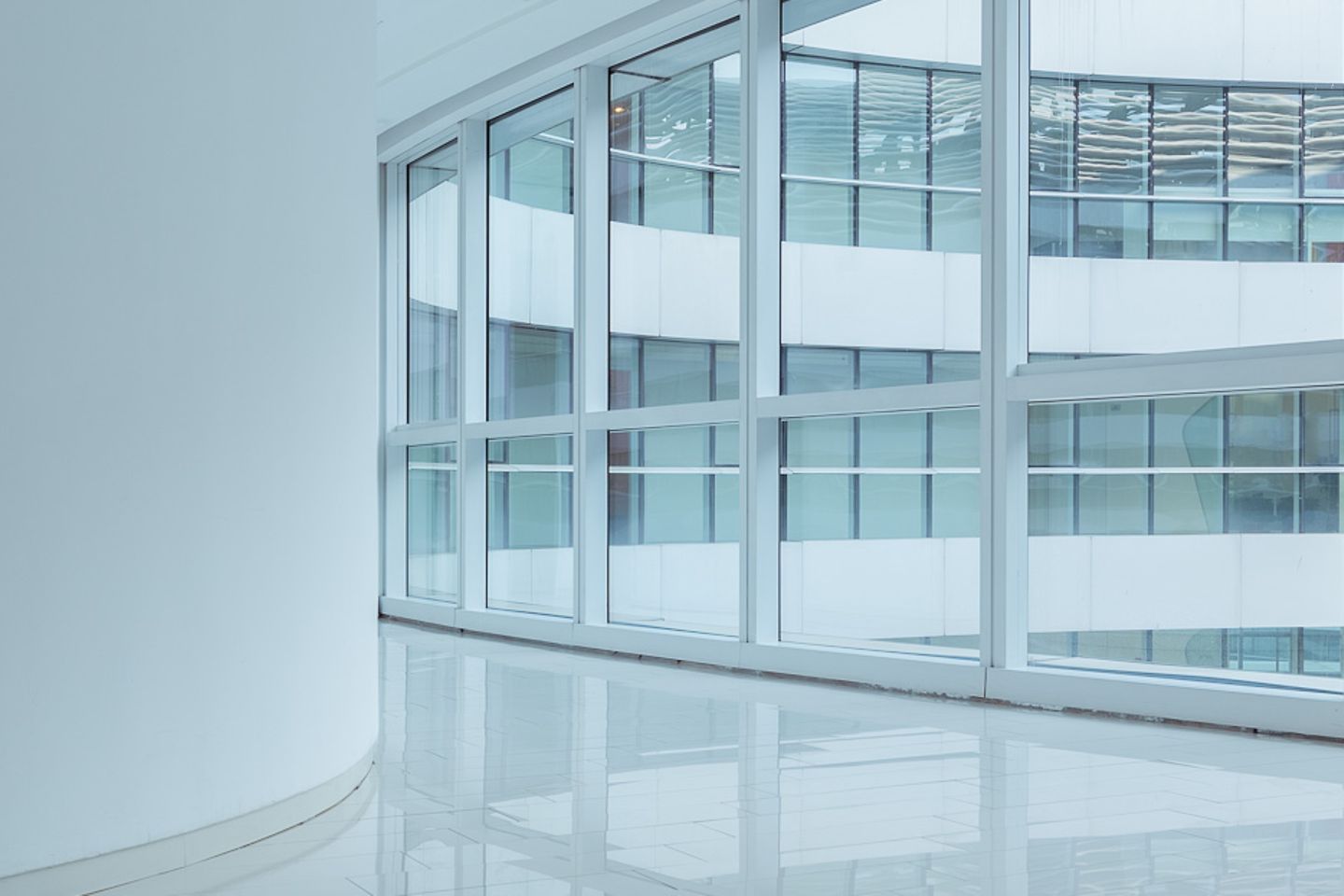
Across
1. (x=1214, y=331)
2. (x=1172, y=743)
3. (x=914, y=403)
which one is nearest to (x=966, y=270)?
(x=914, y=403)

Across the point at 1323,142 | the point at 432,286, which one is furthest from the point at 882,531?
the point at 432,286

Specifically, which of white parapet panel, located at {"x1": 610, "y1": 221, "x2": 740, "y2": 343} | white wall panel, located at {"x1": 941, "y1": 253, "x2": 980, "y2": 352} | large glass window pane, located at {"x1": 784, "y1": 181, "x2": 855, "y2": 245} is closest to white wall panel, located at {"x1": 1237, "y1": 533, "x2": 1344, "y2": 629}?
white wall panel, located at {"x1": 941, "y1": 253, "x2": 980, "y2": 352}

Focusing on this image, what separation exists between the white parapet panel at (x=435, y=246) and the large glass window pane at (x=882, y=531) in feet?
15.2

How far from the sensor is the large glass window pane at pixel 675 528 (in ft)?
31.3

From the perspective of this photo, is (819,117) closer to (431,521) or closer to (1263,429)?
(1263,429)

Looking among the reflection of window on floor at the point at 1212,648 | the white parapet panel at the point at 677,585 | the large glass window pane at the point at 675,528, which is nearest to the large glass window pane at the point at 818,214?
the large glass window pane at the point at 675,528

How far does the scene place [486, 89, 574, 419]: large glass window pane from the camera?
35.7 ft

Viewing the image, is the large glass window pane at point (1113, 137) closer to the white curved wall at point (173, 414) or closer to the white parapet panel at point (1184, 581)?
the white parapet panel at point (1184, 581)

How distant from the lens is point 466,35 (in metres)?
9.43

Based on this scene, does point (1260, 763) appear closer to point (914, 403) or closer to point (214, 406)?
point (914, 403)

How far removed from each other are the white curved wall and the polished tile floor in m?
0.32

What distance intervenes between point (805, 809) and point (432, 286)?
29.6 feet

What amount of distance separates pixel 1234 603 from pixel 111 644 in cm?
510

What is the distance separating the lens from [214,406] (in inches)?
156
